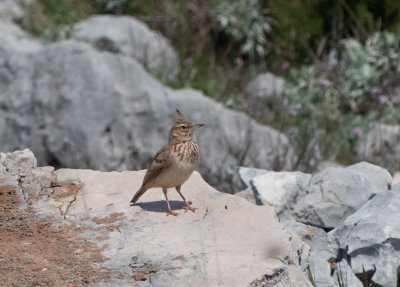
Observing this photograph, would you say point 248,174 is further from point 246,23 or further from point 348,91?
point 246,23

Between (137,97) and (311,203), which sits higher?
(137,97)

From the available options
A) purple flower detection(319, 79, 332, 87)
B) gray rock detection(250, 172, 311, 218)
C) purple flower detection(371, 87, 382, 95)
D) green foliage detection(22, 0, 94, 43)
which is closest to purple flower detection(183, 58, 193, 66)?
green foliage detection(22, 0, 94, 43)

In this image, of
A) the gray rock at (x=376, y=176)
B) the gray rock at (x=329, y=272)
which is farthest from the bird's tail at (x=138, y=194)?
the gray rock at (x=376, y=176)

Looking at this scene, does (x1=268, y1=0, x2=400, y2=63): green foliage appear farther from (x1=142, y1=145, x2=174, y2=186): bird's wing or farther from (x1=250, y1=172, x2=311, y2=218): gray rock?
(x1=142, y1=145, x2=174, y2=186): bird's wing

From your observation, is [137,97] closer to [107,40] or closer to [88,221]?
[107,40]

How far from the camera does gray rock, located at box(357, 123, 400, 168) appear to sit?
7875 mm

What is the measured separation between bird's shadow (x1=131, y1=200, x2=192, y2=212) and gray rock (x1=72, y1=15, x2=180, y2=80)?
484cm

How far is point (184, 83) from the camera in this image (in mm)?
9562

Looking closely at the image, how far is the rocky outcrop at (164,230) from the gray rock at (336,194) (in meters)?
0.89

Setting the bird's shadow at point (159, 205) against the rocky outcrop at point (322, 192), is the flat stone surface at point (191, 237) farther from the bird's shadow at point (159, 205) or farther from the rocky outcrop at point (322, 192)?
the rocky outcrop at point (322, 192)

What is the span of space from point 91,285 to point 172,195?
1585 mm

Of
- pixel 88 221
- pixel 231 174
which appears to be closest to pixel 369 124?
pixel 231 174

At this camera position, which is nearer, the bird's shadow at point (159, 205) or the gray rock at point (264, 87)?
the bird's shadow at point (159, 205)

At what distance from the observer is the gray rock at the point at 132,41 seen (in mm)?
9367
